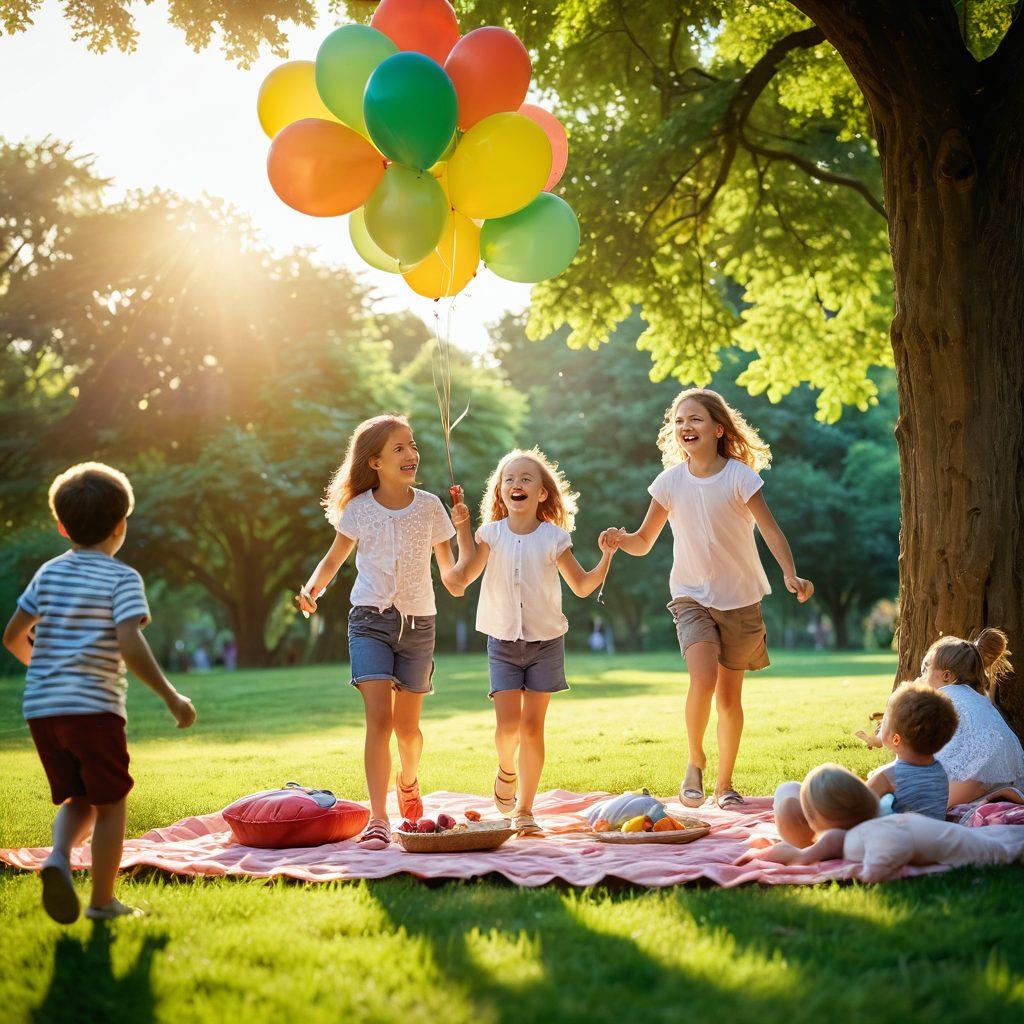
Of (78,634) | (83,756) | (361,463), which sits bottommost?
(83,756)

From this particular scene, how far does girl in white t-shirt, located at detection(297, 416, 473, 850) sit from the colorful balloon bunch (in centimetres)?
108

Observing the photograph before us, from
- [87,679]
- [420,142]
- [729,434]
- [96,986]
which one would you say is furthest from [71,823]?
[729,434]

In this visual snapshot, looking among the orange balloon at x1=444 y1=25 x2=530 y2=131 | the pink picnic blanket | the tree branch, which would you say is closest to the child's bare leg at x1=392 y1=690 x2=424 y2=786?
the pink picnic blanket

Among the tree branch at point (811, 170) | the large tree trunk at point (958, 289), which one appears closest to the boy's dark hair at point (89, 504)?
the large tree trunk at point (958, 289)

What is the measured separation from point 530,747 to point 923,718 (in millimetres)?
2155

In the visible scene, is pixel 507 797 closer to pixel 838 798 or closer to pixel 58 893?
pixel 838 798

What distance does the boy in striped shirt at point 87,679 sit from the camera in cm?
410

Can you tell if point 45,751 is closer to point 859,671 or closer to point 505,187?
point 505,187

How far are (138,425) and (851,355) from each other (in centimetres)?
1852

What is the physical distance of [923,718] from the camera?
4.78 m

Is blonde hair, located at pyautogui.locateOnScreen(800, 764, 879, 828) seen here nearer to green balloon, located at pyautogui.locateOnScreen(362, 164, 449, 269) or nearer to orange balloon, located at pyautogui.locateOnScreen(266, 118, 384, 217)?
green balloon, located at pyautogui.locateOnScreen(362, 164, 449, 269)

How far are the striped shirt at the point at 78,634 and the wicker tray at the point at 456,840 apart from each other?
1.67m

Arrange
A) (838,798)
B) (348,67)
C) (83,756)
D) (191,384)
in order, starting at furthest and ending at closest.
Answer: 1. (191,384)
2. (348,67)
3. (838,798)
4. (83,756)

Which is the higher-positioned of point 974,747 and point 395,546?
point 395,546
